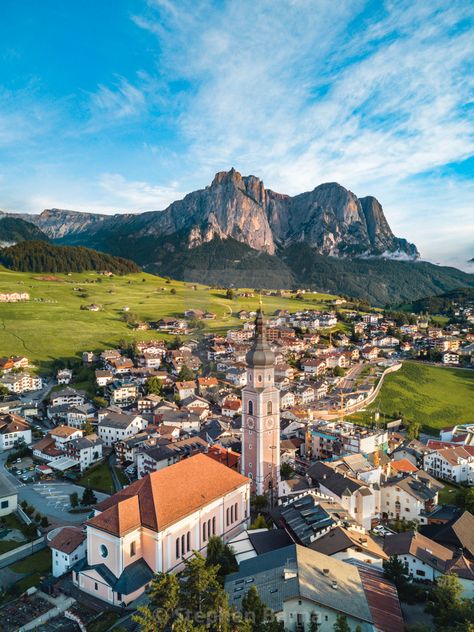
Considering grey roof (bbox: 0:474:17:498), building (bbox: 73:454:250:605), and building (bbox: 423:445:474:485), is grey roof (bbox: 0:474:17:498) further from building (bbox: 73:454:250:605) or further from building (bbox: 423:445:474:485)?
building (bbox: 423:445:474:485)

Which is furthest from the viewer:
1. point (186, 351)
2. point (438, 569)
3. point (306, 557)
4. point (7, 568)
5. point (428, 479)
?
point (186, 351)

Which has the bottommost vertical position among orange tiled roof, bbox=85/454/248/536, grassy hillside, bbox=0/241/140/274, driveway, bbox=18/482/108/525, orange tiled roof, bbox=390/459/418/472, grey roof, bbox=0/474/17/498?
driveway, bbox=18/482/108/525

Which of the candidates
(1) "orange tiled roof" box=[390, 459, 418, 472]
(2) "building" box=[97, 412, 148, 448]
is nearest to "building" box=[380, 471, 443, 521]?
(1) "orange tiled roof" box=[390, 459, 418, 472]

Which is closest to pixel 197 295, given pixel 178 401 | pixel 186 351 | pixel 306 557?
pixel 186 351

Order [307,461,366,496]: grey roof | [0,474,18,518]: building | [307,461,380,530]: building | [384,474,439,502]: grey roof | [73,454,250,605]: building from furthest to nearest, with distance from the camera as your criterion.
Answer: [384,474,439,502]: grey roof < [0,474,18,518]: building < [307,461,366,496]: grey roof < [307,461,380,530]: building < [73,454,250,605]: building

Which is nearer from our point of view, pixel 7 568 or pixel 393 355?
pixel 7 568

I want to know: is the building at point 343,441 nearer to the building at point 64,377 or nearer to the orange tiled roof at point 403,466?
the orange tiled roof at point 403,466

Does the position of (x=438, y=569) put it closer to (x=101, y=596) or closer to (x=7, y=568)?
(x=101, y=596)

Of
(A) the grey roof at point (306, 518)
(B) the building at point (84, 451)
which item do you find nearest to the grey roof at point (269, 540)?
(A) the grey roof at point (306, 518)
